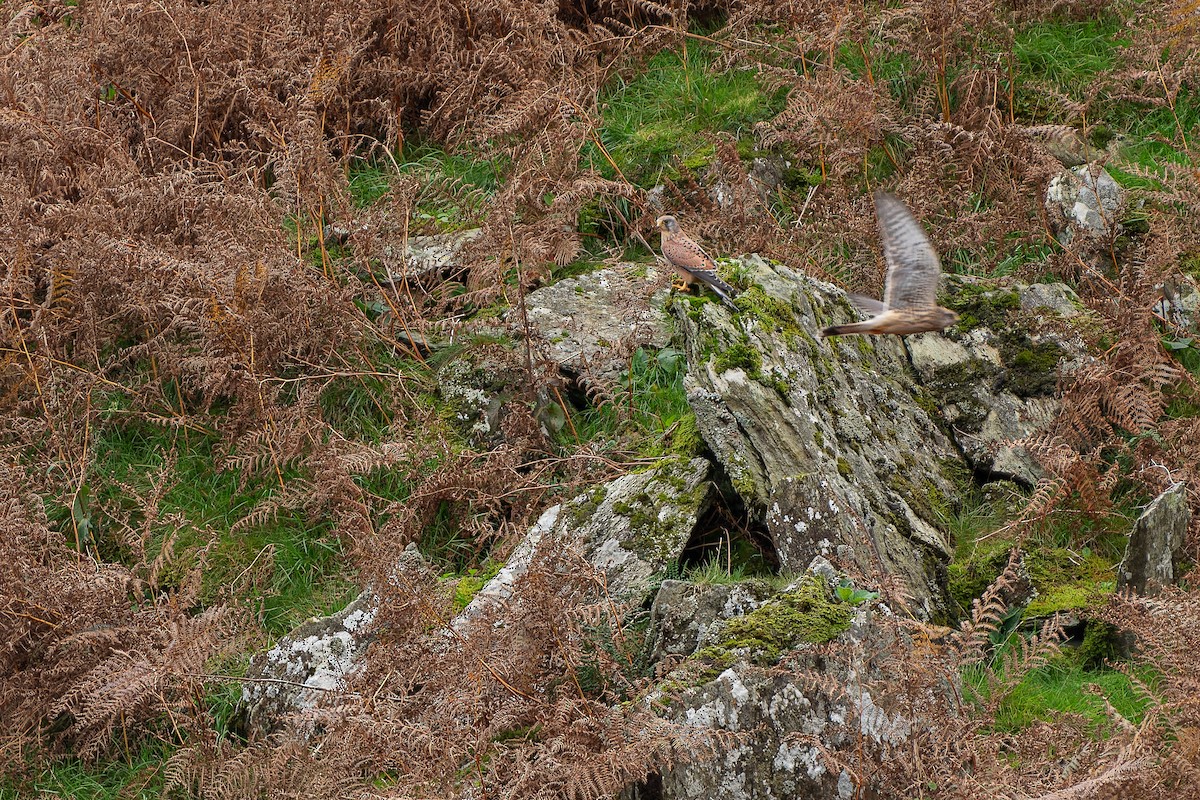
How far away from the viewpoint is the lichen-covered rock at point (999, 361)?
20.4 ft

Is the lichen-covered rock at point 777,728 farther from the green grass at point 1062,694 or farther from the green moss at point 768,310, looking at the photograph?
the green moss at point 768,310

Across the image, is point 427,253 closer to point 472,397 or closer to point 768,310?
point 472,397

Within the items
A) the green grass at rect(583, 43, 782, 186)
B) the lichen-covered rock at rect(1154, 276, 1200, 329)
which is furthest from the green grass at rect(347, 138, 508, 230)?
the lichen-covered rock at rect(1154, 276, 1200, 329)

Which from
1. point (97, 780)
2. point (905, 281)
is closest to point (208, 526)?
point (97, 780)

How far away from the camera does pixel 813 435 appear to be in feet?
17.6

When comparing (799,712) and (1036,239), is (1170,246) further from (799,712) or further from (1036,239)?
(799,712)

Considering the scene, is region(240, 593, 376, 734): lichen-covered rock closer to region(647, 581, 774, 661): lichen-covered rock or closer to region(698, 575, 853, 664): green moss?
region(647, 581, 774, 661): lichen-covered rock

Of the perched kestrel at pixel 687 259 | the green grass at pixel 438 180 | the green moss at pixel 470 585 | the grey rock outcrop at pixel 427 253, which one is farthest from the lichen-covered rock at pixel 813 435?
the green grass at pixel 438 180

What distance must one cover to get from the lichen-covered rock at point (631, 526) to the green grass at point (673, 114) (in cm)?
267

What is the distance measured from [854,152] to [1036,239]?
1190 mm

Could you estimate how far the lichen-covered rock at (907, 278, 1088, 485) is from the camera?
6.21 metres

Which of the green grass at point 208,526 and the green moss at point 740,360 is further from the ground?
the green moss at point 740,360

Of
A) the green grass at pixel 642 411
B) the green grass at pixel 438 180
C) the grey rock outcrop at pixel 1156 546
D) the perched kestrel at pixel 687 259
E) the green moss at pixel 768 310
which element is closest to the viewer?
the grey rock outcrop at pixel 1156 546

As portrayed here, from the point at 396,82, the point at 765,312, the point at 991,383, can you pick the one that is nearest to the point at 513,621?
the point at 765,312
